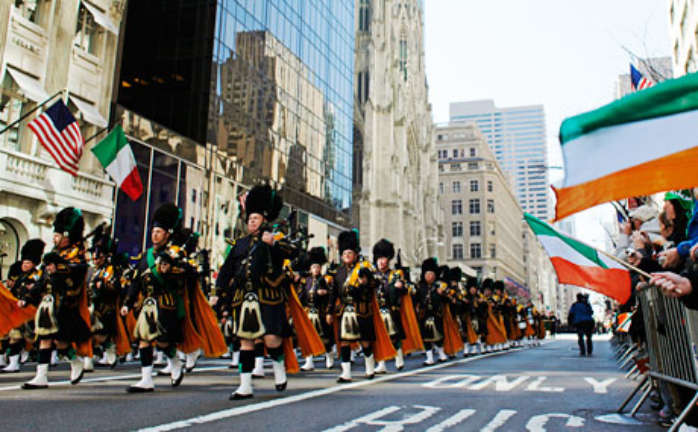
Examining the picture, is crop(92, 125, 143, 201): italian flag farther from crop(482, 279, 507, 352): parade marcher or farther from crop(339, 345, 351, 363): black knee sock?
crop(482, 279, 507, 352): parade marcher

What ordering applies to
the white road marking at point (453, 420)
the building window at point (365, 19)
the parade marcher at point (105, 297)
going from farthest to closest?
the building window at point (365, 19)
the parade marcher at point (105, 297)
the white road marking at point (453, 420)

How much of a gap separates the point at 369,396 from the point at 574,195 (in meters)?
4.09

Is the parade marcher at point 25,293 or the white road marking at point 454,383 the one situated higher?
the parade marcher at point 25,293

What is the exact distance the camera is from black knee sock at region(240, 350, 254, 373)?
7.06m

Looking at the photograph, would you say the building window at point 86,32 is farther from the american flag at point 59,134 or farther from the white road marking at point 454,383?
the white road marking at point 454,383

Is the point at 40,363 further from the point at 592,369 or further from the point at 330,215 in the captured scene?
the point at 330,215

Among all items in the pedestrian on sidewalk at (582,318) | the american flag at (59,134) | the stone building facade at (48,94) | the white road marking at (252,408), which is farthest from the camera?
the pedestrian on sidewalk at (582,318)

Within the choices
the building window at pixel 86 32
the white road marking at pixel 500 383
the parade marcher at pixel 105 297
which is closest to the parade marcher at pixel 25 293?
the parade marcher at pixel 105 297

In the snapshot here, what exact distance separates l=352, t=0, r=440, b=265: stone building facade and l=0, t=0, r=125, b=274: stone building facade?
34.6 m

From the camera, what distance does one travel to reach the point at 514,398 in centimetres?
734

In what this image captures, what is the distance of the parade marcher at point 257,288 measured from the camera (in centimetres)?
720

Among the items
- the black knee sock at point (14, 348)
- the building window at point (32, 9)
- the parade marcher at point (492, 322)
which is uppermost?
the building window at point (32, 9)

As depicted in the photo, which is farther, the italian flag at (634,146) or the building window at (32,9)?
the building window at (32,9)

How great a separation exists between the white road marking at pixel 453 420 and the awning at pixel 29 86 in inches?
702
